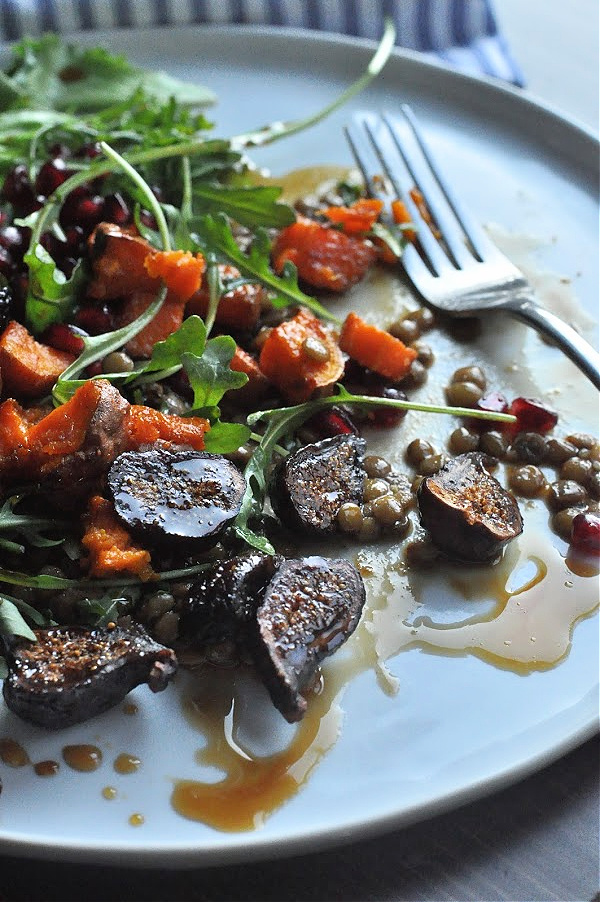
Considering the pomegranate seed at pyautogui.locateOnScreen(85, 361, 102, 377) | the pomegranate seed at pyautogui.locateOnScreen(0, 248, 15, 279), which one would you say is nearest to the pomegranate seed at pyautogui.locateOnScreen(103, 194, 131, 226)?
the pomegranate seed at pyautogui.locateOnScreen(0, 248, 15, 279)

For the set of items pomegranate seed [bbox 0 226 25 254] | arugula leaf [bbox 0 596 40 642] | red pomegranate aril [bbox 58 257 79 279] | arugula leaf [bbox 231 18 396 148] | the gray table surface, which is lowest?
the gray table surface

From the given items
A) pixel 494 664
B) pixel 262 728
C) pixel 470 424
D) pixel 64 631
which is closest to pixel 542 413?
pixel 470 424

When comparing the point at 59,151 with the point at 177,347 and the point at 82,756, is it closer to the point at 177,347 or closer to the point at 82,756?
the point at 177,347

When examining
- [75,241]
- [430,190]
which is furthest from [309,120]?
[75,241]

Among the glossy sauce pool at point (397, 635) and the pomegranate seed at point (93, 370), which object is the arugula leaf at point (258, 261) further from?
the pomegranate seed at point (93, 370)

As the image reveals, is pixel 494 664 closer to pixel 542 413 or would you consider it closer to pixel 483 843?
pixel 483 843

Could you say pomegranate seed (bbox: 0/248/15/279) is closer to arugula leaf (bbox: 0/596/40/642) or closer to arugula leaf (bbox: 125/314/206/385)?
arugula leaf (bbox: 125/314/206/385)

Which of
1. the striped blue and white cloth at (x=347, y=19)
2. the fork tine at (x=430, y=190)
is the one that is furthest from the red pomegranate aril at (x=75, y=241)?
the striped blue and white cloth at (x=347, y=19)
